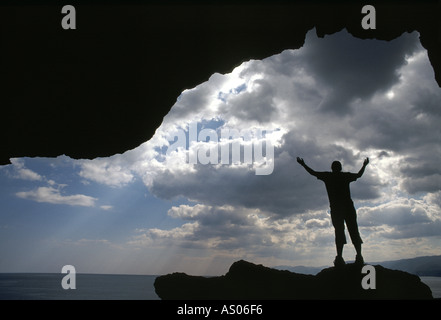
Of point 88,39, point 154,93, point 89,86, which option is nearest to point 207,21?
point 154,93

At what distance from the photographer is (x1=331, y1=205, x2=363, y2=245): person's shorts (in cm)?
875

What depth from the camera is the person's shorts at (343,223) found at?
875 centimetres

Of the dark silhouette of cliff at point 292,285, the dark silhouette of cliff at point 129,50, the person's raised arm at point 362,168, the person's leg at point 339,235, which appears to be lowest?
the dark silhouette of cliff at point 292,285

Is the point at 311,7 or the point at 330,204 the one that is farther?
the point at 311,7

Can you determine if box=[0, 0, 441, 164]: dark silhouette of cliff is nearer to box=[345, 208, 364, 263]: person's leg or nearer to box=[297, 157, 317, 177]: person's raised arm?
box=[297, 157, 317, 177]: person's raised arm

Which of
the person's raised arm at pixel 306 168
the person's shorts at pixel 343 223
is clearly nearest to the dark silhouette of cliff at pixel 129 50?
the person's raised arm at pixel 306 168

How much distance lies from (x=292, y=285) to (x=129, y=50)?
8.91 meters

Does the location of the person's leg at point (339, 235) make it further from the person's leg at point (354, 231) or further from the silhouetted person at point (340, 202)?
the person's leg at point (354, 231)

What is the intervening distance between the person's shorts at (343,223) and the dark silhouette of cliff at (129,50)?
6.09 m
